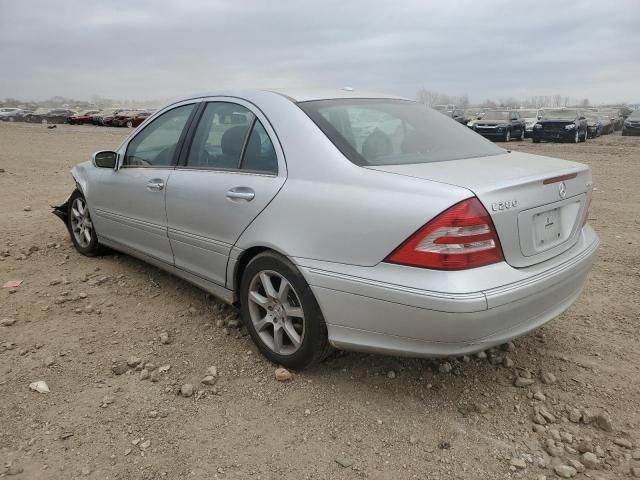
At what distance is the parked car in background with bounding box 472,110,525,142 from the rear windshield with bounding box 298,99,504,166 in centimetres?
2057

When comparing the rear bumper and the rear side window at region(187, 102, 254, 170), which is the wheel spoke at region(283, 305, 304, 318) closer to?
the rear bumper

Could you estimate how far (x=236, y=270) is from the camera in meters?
3.19

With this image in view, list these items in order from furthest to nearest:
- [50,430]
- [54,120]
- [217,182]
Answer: [54,120]
[217,182]
[50,430]

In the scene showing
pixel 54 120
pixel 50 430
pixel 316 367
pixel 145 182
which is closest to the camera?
pixel 50 430

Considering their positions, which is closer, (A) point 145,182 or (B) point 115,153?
(A) point 145,182

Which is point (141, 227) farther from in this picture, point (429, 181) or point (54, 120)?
point (54, 120)

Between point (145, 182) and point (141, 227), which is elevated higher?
point (145, 182)

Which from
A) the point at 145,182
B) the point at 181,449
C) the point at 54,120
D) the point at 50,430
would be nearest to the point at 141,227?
the point at 145,182

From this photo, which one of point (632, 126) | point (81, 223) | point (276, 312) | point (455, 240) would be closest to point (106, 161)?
point (81, 223)

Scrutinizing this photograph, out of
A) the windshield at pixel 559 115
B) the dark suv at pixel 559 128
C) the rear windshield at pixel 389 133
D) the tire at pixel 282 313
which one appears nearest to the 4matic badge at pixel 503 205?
the rear windshield at pixel 389 133

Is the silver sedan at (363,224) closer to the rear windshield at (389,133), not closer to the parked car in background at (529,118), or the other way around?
the rear windshield at (389,133)

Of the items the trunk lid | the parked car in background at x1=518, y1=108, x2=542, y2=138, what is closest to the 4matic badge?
the trunk lid

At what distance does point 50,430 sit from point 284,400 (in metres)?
1.11

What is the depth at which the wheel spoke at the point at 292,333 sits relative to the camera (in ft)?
9.50
